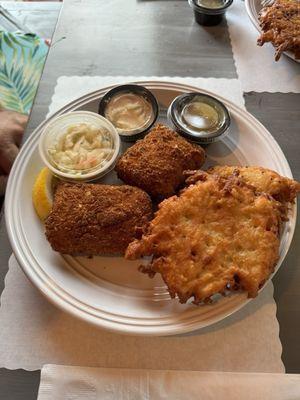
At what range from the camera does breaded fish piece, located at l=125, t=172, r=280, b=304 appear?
52.4 inches

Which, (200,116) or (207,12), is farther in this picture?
(207,12)

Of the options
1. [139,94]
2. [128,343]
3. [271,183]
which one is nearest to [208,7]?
[139,94]

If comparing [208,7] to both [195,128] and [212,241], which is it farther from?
[212,241]

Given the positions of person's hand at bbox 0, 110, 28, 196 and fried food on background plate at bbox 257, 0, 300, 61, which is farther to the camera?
fried food on background plate at bbox 257, 0, 300, 61

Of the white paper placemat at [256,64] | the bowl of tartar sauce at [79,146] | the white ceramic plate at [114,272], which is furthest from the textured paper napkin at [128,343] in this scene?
the white paper placemat at [256,64]

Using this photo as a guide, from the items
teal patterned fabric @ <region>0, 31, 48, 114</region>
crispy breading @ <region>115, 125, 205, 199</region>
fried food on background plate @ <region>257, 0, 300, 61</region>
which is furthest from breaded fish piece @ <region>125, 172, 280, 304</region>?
teal patterned fabric @ <region>0, 31, 48, 114</region>

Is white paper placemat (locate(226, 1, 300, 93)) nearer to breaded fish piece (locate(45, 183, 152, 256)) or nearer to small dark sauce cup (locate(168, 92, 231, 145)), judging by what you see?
small dark sauce cup (locate(168, 92, 231, 145))

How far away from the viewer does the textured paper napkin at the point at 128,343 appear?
1.42 meters

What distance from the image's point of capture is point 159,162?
5.69 ft

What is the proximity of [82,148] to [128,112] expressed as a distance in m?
0.34

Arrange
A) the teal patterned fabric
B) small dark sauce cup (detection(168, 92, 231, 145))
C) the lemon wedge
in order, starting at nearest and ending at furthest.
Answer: the lemon wedge, small dark sauce cup (detection(168, 92, 231, 145)), the teal patterned fabric

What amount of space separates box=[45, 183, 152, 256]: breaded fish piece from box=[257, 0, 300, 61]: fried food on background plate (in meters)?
1.47

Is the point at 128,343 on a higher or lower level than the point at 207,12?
lower

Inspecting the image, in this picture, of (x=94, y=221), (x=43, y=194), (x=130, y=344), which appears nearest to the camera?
(x=130, y=344)
